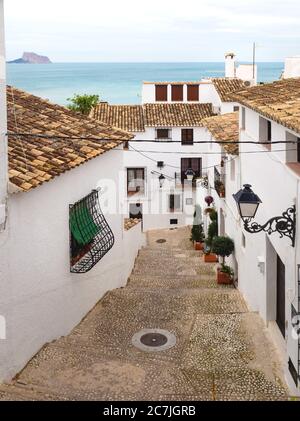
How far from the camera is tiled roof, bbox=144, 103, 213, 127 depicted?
134ft

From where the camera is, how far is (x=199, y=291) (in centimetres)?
1650

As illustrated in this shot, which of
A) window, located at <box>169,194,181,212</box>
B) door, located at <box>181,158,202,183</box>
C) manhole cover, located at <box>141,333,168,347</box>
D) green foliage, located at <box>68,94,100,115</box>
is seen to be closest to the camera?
manhole cover, located at <box>141,333,168,347</box>

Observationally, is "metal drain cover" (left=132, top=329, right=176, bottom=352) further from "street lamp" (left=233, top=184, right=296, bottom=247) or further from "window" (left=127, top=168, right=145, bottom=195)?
"window" (left=127, top=168, right=145, bottom=195)

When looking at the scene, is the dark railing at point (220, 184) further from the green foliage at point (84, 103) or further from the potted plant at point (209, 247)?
the green foliage at point (84, 103)

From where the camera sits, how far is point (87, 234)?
43.5ft

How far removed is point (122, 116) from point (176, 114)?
13.3ft

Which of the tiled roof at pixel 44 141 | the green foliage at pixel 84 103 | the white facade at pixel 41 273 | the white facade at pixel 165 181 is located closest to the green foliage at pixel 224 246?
the white facade at pixel 41 273

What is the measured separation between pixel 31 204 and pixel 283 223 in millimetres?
4499

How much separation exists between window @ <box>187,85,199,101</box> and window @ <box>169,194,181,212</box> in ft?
25.3

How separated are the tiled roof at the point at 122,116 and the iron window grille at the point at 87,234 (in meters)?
26.1

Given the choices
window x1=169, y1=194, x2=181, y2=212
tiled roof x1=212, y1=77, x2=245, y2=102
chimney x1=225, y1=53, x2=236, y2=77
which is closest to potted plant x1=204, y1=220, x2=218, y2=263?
window x1=169, y1=194, x2=181, y2=212

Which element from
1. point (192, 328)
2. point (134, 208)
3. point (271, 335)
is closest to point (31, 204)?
point (192, 328)

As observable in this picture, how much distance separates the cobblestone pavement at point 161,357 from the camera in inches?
363
